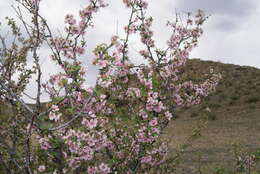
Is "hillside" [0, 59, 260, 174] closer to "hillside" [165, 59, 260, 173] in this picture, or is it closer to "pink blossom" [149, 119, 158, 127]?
"hillside" [165, 59, 260, 173]

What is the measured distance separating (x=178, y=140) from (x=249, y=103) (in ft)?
28.7

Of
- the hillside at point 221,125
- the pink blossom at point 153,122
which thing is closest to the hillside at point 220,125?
the hillside at point 221,125

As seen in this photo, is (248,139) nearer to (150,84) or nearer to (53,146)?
(150,84)

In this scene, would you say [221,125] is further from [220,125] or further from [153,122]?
[153,122]

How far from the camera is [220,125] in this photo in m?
17.6

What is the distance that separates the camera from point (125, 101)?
19.5 ft

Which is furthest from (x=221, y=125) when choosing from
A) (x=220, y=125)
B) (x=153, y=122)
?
(x=153, y=122)

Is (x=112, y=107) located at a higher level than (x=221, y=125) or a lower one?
lower

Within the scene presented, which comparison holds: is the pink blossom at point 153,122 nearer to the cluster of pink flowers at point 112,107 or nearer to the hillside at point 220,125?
the cluster of pink flowers at point 112,107

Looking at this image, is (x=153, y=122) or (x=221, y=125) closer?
(x=153, y=122)

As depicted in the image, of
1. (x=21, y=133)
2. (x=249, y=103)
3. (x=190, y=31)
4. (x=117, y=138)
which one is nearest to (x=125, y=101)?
(x=117, y=138)

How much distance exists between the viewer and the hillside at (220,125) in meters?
9.38

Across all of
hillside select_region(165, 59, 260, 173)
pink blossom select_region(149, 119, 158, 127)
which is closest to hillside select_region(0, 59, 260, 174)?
hillside select_region(165, 59, 260, 173)

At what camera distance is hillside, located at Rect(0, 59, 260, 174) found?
9382 mm
